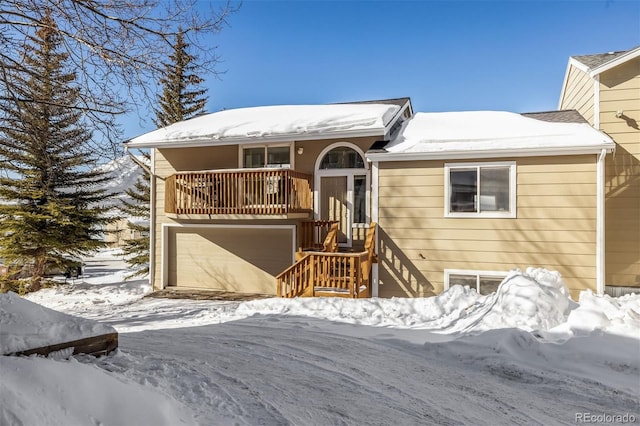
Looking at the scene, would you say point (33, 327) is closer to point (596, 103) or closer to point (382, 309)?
point (382, 309)


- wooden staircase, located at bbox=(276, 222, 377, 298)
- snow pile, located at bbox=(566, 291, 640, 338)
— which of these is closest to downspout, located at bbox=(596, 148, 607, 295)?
snow pile, located at bbox=(566, 291, 640, 338)

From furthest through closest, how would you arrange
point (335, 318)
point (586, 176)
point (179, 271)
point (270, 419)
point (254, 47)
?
point (179, 271) → point (254, 47) → point (586, 176) → point (335, 318) → point (270, 419)

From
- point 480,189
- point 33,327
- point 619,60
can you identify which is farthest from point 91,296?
point 619,60

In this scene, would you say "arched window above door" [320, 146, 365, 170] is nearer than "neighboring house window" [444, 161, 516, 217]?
No

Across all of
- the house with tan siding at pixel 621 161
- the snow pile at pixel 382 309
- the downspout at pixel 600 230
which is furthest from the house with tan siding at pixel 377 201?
the snow pile at pixel 382 309

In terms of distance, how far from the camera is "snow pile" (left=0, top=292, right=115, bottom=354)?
7.26 ft

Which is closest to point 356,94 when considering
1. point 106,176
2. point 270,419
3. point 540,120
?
point 540,120

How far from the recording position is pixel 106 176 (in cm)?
1566

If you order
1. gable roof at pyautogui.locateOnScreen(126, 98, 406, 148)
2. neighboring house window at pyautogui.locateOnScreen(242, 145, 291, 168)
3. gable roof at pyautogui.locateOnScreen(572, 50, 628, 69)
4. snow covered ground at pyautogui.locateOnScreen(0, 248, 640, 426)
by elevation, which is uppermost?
gable roof at pyautogui.locateOnScreen(572, 50, 628, 69)

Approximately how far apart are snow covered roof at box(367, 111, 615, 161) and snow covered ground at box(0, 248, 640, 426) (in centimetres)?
288

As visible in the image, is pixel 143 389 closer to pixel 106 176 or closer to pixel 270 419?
pixel 270 419

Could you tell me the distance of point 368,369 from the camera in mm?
3822

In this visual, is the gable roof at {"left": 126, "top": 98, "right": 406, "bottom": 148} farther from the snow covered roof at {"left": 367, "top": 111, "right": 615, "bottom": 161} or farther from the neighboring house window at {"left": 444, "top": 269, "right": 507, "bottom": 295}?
the neighboring house window at {"left": 444, "top": 269, "right": 507, "bottom": 295}

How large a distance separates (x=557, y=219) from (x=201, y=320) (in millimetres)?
7475
